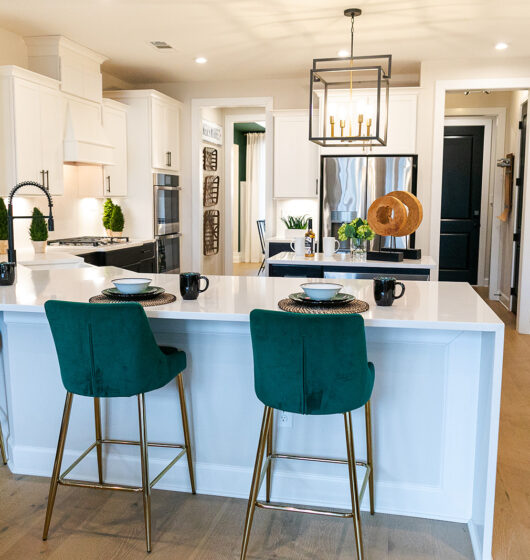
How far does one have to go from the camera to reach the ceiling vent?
5.32 meters

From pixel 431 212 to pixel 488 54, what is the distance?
155 centimetres

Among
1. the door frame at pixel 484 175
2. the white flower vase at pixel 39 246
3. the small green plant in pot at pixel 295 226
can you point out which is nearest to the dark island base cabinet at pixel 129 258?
the white flower vase at pixel 39 246

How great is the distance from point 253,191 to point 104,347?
9618mm

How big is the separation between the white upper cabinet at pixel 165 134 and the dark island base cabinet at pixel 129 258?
995 millimetres

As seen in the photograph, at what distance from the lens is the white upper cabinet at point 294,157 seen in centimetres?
659

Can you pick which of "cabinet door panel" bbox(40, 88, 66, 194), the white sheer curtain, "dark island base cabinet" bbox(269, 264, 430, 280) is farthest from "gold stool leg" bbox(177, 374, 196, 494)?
the white sheer curtain

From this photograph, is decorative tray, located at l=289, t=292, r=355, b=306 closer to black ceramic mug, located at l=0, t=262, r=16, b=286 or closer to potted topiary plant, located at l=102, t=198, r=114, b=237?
black ceramic mug, located at l=0, t=262, r=16, b=286

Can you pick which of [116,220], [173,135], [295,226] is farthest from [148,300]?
[173,135]

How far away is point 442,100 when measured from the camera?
19.5ft

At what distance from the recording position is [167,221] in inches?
265

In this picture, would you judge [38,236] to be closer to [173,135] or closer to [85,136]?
[85,136]

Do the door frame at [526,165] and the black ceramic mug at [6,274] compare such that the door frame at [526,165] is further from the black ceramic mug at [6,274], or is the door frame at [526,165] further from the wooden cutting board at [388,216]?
the black ceramic mug at [6,274]

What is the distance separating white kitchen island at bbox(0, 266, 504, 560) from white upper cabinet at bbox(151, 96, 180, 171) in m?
3.83

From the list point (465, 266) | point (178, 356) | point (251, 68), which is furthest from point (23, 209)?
point (465, 266)
